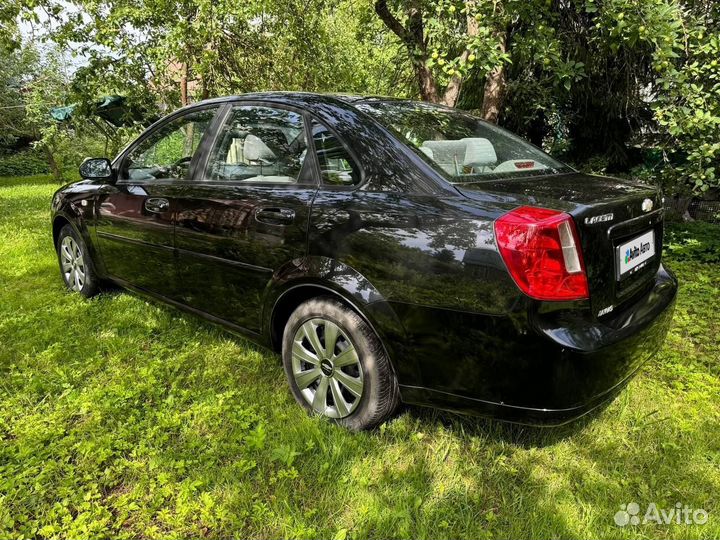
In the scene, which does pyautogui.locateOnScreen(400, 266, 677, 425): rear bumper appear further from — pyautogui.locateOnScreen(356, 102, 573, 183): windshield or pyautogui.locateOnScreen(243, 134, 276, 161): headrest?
pyautogui.locateOnScreen(243, 134, 276, 161): headrest

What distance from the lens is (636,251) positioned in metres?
2.22

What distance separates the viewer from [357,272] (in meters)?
2.22

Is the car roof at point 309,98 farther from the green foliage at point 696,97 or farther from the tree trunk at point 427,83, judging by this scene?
the tree trunk at point 427,83

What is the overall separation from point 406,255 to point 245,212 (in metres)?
1.04

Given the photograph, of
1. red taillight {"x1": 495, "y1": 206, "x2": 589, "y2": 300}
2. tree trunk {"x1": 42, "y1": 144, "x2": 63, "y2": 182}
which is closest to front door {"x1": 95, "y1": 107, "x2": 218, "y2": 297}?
red taillight {"x1": 495, "y1": 206, "x2": 589, "y2": 300}

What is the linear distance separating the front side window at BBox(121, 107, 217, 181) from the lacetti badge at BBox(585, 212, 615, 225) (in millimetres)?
2308

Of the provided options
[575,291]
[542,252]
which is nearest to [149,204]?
[542,252]

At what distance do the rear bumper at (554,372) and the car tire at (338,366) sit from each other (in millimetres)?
224

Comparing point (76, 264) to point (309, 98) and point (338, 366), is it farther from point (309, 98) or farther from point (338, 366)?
point (338, 366)

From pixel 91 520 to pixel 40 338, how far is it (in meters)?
2.09

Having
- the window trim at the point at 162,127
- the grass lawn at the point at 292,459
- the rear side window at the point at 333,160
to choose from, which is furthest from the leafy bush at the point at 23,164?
the rear side window at the point at 333,160

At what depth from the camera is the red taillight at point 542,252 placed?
1804 mm

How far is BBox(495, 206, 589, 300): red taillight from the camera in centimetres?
180

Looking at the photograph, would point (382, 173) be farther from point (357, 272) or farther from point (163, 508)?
point (163, 508)
